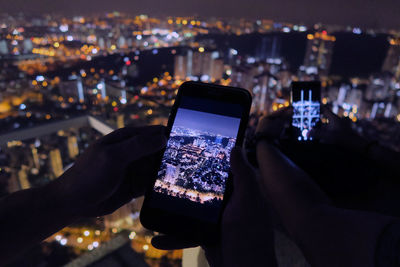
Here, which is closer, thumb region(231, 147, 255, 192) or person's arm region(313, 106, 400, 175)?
thumb region(231, 147, 255, 192)

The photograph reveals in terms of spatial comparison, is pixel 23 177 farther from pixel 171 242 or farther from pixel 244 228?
pixel 244 228

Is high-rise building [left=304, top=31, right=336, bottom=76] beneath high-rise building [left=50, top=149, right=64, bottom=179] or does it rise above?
above

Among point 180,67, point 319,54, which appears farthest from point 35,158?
point 319,54

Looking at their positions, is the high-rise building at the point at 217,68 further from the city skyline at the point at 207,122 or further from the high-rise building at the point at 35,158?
the city skyline at the point at 207,122

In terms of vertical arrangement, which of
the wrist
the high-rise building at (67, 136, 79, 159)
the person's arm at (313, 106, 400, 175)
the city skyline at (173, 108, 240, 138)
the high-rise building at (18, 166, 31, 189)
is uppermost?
the city skyline at (173, 108, 240, 138)

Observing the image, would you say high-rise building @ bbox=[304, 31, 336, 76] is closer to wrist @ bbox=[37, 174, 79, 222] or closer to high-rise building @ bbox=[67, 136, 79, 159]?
high-rise building @ bbox=[67, 136, 79, 159]

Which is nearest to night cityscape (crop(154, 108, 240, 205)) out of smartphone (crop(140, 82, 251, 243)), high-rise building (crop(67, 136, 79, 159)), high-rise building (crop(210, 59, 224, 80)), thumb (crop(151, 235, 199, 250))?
smartphone (crop(140, 82, 251, 243))
